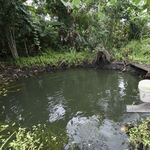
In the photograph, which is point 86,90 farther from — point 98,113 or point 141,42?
point 141,42

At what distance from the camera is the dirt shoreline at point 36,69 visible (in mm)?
4859

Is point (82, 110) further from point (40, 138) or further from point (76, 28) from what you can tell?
point (76, 28)

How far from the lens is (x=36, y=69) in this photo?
621cm

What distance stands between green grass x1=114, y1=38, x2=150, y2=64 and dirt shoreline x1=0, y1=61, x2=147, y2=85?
0.37 m

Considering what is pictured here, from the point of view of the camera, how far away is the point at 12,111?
256 centimetres

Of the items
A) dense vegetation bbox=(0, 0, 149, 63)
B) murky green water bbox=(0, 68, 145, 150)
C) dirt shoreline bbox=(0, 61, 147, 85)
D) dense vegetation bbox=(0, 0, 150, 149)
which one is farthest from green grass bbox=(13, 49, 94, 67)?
murky green water bbox=(0, 68, 145, 150)

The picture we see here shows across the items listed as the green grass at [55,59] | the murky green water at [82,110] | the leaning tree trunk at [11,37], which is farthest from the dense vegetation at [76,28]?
the murky green water at [82,110]

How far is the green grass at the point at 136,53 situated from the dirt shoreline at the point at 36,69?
37 cm

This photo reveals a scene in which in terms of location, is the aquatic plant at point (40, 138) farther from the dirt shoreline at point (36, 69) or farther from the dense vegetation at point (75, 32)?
the dense vegetation at point (75, 32)

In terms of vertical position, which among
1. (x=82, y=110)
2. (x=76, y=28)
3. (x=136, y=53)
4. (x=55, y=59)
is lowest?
(x=82, y=110)

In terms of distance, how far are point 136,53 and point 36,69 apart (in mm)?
5981

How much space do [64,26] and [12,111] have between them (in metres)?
6.52

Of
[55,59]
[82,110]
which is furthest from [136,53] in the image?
[82,110]

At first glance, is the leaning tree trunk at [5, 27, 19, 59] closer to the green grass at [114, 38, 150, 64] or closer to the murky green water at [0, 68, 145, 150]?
the murky green water at [0, 68, 145, 150]
